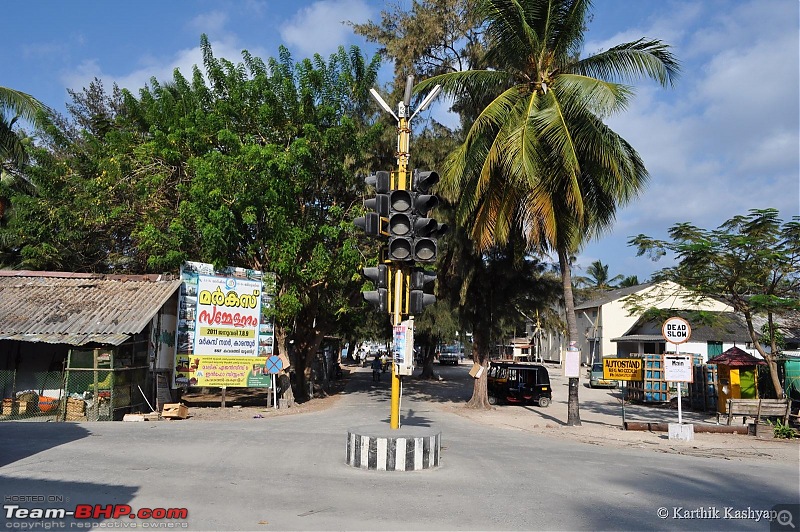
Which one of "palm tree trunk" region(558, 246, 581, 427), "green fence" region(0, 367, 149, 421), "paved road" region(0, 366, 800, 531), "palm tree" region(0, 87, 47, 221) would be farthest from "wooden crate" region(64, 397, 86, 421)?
"palm tree trunk" region(558, 246, 581, 427)

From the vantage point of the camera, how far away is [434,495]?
8.36 m

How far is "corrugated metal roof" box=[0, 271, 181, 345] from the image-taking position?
1806 centimetres

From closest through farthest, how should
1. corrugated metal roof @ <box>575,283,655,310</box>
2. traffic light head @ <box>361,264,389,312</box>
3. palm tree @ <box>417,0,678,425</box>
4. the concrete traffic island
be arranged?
the concrete traffic island
traffic light head @ <box>361,264,389,312</box>
palm tree @ <box>417,0,678,425</box>
corrugated metal roof @ <box>575,283,655,310</box>

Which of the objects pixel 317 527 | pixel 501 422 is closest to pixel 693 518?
pixel 317 527

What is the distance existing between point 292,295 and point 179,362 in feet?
14.1

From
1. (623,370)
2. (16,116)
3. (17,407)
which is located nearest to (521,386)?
(623,370)

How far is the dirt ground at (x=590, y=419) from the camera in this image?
555 inches

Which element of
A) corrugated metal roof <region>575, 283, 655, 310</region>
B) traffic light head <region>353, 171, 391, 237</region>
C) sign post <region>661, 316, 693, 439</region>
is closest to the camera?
traffic light head <region>353, 171, 391, 237</region>

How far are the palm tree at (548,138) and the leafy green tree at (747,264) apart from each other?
239 cm

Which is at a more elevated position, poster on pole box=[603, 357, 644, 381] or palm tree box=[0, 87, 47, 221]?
palm tree box=[0, 87, 47, 221]

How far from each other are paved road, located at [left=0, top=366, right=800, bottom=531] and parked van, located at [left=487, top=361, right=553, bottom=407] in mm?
10765

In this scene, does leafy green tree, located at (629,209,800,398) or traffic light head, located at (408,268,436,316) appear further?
leafy green tree, located at (629,209,800,398)

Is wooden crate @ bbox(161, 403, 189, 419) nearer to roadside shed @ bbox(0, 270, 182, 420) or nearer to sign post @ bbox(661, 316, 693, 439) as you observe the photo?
roadside shed @ bbox(0, 270, 182, 420)

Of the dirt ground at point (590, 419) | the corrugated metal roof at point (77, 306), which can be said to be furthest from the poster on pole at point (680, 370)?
the corrugated metal roof at point (77, 306)
